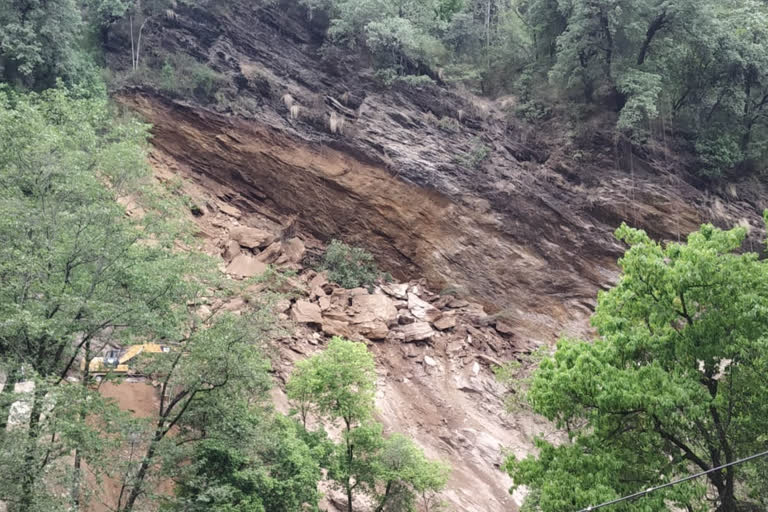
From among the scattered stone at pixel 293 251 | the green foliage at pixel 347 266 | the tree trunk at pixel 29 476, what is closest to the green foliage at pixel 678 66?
the green foliage at pixel 347 266

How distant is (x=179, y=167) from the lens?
22.4 m

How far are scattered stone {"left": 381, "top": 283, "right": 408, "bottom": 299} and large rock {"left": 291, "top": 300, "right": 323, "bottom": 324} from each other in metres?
3.53

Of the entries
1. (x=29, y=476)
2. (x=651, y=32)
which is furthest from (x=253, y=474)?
(x=651, y=32)

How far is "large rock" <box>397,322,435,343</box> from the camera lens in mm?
20500

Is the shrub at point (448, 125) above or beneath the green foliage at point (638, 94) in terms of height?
beneath

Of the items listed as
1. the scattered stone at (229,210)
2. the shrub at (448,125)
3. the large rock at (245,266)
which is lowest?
the large rock at (245,266)

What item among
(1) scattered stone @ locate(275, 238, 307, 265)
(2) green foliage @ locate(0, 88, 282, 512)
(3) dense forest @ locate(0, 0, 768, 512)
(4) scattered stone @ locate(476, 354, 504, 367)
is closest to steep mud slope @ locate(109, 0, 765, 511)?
(4) scattered stone @ locate(476, 354, 504, 367)

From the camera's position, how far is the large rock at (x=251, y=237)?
2120 centimetres

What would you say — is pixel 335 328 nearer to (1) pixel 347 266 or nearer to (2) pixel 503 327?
(1) pixel 347 266

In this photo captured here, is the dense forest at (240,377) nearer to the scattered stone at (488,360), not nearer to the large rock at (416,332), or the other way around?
the scattered stone at (488,360)

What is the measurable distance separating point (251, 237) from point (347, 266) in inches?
148

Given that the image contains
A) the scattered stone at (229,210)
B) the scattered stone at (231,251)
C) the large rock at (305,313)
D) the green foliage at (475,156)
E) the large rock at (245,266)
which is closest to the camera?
the large rock at (305,313)

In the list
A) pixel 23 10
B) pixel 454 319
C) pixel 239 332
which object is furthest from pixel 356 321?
pixel 23 10

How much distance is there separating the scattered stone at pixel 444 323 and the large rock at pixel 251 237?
696 centimetres
